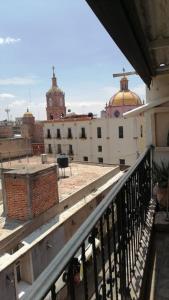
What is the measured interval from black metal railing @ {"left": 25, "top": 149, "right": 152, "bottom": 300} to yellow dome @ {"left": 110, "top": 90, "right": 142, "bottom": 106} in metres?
28.1

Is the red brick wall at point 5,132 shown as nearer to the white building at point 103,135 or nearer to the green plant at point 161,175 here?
the white building at point 103,135

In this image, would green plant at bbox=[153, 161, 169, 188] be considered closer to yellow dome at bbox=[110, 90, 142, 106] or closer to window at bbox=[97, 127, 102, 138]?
window at bbox=[97, 127, 102, 138]

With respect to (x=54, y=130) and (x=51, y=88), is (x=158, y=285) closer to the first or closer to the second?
(x=54, y=130)

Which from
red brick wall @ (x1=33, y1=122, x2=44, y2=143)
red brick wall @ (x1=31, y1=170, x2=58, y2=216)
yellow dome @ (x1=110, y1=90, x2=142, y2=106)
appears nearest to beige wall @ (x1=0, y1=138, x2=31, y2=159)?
red brick wall @ (x1=33, y1=122, x2=44, y2=143)

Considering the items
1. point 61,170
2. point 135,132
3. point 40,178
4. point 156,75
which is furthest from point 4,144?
point 156,75

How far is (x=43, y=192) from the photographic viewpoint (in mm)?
9367

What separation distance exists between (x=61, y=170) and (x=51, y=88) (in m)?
27.9

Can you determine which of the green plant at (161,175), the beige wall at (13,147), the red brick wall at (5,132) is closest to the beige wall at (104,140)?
the beige wall at (13,147)

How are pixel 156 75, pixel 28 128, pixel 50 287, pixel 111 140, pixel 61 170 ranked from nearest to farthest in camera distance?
pixel 50 287, pixel 156 75, pixel 61 170, pixel 111 140, pixel 28 128

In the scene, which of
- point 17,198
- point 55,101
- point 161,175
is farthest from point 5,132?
point 161,175

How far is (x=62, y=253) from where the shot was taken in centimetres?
97

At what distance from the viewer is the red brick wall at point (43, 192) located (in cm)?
883

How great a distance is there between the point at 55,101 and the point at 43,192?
32.3 meters

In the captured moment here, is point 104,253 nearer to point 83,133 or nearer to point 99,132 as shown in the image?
point 99,132
